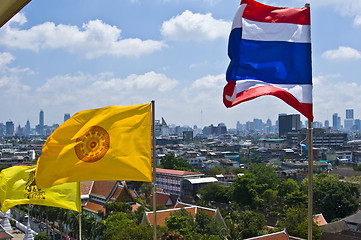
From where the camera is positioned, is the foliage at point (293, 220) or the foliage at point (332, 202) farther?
the foliage at point (332, 202)

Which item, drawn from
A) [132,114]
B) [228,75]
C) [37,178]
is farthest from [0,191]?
[228,75]

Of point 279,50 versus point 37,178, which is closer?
point 279,50

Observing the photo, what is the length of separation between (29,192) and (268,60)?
6213 millimetres

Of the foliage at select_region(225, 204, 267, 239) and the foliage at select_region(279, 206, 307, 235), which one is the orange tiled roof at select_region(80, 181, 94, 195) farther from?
the foliage at select_region(279, 206, 307, 235)

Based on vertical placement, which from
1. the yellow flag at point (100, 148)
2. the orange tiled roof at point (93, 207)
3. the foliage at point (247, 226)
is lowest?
the orange tiled roof at point (93, 207)

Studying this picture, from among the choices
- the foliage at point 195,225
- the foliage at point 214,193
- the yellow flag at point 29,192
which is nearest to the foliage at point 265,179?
the foliage at point 214,193

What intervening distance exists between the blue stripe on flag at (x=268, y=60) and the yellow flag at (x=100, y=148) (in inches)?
79.7

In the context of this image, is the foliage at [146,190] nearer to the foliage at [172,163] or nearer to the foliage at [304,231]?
the foliage at [172,163]

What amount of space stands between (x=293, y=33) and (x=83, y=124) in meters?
3.60

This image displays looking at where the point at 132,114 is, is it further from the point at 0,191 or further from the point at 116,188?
the point at 116,188

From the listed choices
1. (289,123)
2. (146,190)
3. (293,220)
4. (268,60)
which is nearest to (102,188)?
(146,190)

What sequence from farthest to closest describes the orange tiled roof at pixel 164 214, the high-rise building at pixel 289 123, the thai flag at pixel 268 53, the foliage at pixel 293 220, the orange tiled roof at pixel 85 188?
the high-rise building at pixel 289 123 → the orange tiled roof at pixel 85 188 → the foliage at pixel 293 220 → the orange tiled roof at pixel 164 214 → the thai flag at pixel 268 53

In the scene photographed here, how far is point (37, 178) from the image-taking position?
612 cm

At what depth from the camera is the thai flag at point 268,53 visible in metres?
4.62
